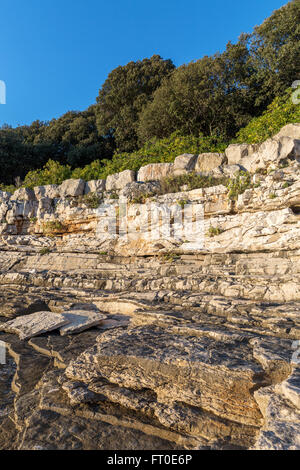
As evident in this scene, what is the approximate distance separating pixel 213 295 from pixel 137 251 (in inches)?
162

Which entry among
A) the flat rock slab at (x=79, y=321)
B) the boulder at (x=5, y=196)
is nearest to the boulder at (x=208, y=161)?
the flat rock slab at (x=79, y=321)

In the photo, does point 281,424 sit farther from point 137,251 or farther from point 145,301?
point 137,251

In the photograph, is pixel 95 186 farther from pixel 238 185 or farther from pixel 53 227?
pixel 238 185

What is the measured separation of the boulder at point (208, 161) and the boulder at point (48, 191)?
7255 mm

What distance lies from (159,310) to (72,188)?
29.6ft

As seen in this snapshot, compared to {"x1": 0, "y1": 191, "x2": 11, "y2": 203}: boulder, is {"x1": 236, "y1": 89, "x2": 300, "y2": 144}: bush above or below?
above

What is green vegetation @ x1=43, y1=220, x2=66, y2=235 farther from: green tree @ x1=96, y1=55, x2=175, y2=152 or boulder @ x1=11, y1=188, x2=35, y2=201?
green tree @ x1=96, y1=55, x2=175, y2=152

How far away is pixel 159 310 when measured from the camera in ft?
16.5

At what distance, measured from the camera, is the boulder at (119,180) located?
11.2 metres

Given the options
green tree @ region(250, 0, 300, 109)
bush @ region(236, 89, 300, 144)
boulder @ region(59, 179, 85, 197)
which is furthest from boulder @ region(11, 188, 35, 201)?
green tree @ region(250, 0, 300, 109)

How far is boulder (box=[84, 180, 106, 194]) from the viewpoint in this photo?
38.0 ft

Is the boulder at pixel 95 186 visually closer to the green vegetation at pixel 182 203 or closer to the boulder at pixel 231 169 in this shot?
the green vegetation at pixel 182 203

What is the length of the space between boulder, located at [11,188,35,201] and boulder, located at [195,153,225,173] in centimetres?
893

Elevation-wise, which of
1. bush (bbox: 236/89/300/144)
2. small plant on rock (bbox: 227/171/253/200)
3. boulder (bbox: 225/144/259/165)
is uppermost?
bush (bbox: 236/89/300/144)
